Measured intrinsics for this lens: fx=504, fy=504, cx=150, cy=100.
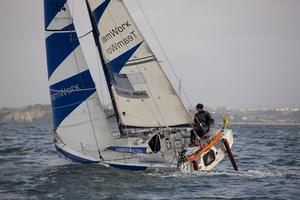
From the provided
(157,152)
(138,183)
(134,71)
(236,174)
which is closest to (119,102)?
(134,71)

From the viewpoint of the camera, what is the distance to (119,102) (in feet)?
63.9

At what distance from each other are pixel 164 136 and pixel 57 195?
5.44 m

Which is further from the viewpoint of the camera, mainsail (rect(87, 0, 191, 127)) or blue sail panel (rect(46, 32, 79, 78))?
blue sail panel (rect(46, 32, 79, 78))

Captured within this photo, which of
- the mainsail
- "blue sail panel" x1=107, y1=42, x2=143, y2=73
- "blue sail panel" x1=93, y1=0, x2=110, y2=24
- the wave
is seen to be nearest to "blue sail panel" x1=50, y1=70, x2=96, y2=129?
the mainsail

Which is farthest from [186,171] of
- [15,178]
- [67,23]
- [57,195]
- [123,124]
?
[67,23]

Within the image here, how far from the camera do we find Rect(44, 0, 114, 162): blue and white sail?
1986 cm

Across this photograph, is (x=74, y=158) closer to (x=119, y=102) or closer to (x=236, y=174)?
(x=119, y=102)

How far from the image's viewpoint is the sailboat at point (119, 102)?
60.5 feet

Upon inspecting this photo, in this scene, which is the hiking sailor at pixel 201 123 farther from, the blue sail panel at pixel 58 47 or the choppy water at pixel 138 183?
the blue sail panel at pixel 58 47

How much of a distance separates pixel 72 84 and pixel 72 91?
0.91 ft

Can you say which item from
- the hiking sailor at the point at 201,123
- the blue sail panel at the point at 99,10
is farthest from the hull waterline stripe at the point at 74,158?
the blue sail panel at the point at 99,10

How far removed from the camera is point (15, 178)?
18.0 meters

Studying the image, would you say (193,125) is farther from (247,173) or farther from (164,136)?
(247,173)

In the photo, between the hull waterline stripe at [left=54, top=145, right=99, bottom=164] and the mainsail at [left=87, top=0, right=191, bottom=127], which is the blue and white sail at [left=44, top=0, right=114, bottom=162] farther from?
the mainsail at [left=87, top=0, right=191, bottom=127]
